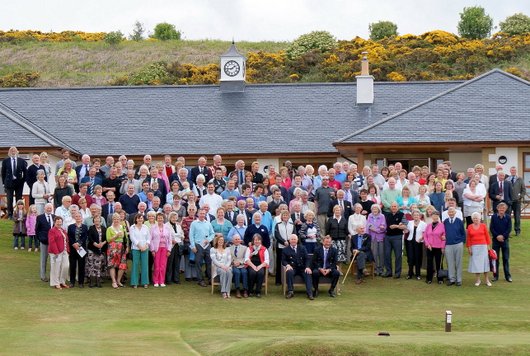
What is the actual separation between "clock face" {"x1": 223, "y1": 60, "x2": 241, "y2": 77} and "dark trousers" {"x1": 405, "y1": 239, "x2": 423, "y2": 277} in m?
20.3

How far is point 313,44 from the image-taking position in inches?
3157

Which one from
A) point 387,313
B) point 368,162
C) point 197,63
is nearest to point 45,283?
point 387,313

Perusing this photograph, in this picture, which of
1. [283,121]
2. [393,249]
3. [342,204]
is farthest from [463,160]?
[342,204]

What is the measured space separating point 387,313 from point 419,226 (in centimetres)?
406

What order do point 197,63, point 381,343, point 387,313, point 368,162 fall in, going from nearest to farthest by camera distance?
point 381,343 → point 387,313 → point 368,162 → point 197,63

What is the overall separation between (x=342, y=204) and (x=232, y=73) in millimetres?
19896

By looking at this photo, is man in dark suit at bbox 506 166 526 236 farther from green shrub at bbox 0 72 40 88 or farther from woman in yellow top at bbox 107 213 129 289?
green shrub at bbox 0 72 40 88

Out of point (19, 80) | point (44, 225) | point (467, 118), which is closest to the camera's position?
point (44, 225)

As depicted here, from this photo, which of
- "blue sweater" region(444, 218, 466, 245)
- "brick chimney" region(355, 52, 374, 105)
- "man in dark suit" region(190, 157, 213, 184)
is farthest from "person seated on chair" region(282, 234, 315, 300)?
"brick chimney" region(355, 52, 374, 105)

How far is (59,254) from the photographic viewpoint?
81.8 feet

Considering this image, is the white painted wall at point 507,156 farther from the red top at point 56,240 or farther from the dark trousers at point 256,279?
the red top at point 56,240

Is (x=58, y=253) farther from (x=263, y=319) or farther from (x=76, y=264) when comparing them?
(x=263, y=319)

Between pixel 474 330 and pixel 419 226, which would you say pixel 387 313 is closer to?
pixel 474 330

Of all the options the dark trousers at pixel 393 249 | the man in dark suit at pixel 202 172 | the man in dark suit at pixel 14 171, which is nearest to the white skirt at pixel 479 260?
the dark trousers at pixel 393 249
